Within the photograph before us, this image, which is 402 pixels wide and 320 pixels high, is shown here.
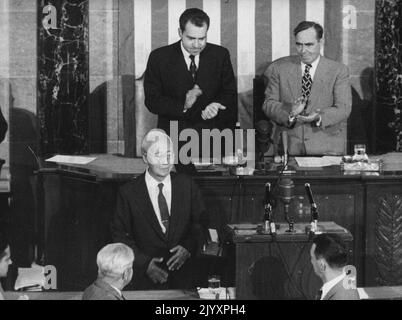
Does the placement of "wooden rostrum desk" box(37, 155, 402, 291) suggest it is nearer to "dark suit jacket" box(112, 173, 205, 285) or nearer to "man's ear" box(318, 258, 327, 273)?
"dark suit jacket" box(112, 173, 205, 285)

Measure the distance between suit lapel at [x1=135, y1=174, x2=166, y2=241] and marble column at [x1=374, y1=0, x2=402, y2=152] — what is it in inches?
147

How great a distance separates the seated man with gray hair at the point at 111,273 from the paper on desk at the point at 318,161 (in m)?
3.06

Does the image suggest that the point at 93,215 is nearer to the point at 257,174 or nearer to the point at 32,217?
the point at 257,174

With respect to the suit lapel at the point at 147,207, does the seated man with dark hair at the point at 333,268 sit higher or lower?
lower

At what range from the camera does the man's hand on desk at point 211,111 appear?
885cm

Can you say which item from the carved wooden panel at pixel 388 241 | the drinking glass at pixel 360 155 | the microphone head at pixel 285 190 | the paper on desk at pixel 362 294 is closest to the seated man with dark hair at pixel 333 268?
the paper on desk at pixel 362 294

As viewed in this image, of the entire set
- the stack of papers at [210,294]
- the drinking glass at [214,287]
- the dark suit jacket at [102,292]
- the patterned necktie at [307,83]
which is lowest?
the stack of papers at [210,294]

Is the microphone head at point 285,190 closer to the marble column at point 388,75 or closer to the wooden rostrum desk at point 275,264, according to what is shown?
the wooden rostrum desk at point 275,264

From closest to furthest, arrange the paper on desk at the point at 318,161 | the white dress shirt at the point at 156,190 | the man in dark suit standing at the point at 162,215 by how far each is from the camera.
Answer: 1. the man in dark suit standing at the point at 162,215
2. the white dress shirt at the point at 156,190
3. the paper on desk at the point at 318,161

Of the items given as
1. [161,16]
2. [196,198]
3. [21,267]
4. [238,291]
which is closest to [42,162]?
[21,267]

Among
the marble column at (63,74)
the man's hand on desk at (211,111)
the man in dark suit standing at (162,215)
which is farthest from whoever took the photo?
the marble column at (63,74)
